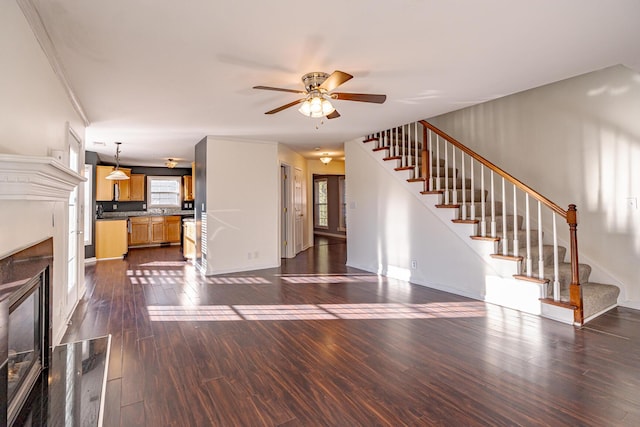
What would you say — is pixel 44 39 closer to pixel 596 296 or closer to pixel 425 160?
pixel 425 160

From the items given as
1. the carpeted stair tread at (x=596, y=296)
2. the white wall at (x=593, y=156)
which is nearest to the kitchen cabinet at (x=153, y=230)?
the white wall at (x=593, y=156)

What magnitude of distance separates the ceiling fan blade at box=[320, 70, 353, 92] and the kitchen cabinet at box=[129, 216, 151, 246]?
319 inches

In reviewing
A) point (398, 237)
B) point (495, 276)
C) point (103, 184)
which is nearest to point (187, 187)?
point (103, 184)

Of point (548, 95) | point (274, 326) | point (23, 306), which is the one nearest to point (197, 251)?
point (274, 326)

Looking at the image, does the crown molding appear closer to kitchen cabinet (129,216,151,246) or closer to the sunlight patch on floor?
the sunlight patch on floor

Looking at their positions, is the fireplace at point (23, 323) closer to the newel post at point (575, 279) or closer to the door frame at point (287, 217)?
the newel post at point (575, 279)

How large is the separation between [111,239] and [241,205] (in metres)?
3.59

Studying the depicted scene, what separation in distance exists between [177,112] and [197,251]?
306cm

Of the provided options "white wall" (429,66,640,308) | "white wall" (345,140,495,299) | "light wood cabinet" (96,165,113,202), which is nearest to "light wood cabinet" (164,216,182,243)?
"light wood cabinet" (96,165,113,202)

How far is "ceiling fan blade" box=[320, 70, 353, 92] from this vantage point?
7.93 ft

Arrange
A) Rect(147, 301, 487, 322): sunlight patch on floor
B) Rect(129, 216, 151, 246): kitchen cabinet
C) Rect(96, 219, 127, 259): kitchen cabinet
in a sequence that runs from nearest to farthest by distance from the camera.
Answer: Rect(147, 301, 487, 322): sunlight patch on floor
Rect(96, 219, 127, 259): kitchen cabinet
Rect(129, 216, 151, 246): kitchen cabinet

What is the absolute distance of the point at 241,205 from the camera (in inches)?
228

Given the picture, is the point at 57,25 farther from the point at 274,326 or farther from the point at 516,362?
the point at 516,362

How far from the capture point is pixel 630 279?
355 centimetres
